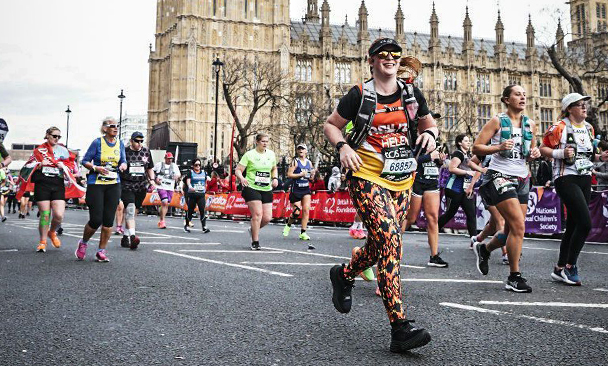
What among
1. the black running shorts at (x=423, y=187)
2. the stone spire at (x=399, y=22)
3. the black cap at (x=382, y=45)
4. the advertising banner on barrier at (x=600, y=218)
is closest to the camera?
the black cap at (x=382, y=45)

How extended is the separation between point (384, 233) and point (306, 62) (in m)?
66.3

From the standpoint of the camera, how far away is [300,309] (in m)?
4.35

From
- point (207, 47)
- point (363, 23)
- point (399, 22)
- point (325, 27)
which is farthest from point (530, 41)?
point (207, 47)

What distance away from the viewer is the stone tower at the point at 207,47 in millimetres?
61562

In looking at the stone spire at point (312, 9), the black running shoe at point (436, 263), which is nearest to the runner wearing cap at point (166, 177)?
the black running shoe at point (436, 263)

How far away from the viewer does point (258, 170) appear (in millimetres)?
9453

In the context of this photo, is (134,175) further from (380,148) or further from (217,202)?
(217,202)

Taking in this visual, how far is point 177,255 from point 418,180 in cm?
335

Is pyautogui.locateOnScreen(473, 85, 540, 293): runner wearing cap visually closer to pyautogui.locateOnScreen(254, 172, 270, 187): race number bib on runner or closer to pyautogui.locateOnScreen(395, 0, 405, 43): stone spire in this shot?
pyautogui.locateOnScreen(254, 172, 270, 187): race number bib on runner

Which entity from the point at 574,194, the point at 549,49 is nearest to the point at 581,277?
the point at 574,194

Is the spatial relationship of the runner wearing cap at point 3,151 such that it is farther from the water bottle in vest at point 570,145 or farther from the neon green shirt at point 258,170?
the water bottle in vest at point 570,145

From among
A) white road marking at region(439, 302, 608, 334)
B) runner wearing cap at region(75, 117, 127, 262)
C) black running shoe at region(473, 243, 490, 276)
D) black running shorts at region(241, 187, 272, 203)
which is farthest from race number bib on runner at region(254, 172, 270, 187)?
white road marking at region(439, 302, 608, 334)

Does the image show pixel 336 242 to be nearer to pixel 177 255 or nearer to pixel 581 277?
pixel 177 255

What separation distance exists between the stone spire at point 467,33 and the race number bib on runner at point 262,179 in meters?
69.6
